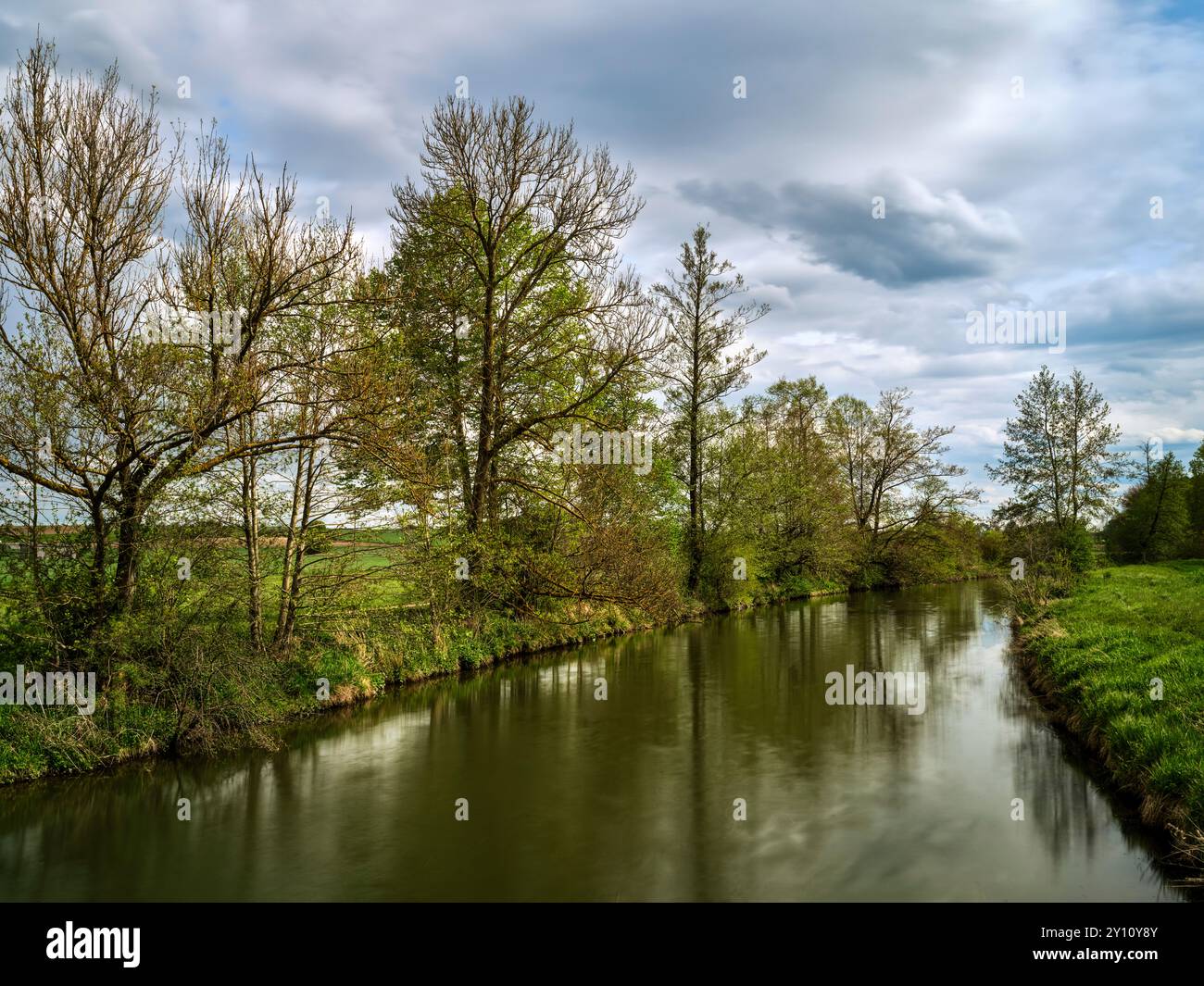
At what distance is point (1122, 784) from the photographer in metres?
8.67

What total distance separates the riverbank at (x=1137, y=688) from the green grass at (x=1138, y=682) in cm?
1

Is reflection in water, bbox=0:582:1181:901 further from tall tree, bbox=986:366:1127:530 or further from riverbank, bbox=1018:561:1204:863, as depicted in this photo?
tall tree, bbox=986:366:1127:530

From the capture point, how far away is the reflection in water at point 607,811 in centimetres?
682

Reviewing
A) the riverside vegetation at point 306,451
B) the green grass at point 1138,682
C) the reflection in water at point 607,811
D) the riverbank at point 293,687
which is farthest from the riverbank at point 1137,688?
the riverbank at point 293,687

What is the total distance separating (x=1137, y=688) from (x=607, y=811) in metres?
7.97

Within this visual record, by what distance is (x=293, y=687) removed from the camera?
12422mm

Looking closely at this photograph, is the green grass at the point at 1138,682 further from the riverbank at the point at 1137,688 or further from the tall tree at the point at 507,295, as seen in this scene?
the tall tree at the point at 507,295

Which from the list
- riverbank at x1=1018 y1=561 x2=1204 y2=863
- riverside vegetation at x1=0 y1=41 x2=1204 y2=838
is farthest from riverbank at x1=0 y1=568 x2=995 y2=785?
riverbank at x1=1018 y1=561 x2=1204 y2=863

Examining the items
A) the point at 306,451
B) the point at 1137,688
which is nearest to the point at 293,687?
the point at 306,451

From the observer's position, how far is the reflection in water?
6824 mm

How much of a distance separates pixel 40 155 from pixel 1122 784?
16081mm

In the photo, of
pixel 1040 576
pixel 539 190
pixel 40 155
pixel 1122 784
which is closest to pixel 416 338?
pixel 539 190

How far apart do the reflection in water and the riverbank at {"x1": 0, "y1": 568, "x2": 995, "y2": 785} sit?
15.0 inches
